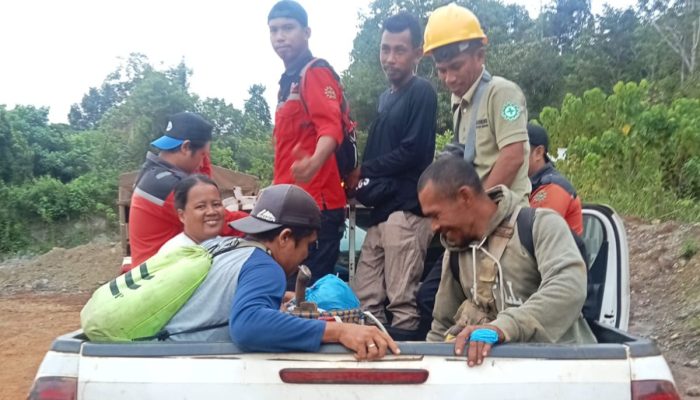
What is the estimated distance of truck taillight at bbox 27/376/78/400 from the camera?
2105 mm

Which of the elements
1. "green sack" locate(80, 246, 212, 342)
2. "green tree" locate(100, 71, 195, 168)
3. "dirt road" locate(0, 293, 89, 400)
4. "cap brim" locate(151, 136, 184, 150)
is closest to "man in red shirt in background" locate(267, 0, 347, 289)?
"cap brim" locate(151, 136, 184, 150)

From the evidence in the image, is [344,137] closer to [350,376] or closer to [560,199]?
[560,199]

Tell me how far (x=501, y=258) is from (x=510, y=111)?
93 cm

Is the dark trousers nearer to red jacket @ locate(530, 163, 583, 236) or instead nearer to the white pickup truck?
red jacket @ locate(530, 163, 583, 236)

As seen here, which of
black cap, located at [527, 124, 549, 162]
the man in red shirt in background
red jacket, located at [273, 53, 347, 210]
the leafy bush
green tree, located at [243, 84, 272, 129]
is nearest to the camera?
red jacket, located at [273, 53, 347, 210]

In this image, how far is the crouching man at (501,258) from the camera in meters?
2.48

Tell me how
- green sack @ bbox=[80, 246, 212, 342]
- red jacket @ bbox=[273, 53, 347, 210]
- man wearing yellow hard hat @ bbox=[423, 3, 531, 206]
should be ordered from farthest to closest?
red jacket @ bbox=[273, 53, 347, 210], man wearing yellow hard hat @ bbox=[423, 3, 531, 206], green sack @ bbox=[80, 246, 212, 342]

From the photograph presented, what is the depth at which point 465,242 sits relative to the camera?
281cm

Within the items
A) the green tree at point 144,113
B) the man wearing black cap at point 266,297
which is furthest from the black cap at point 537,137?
the green tree at point 144,113

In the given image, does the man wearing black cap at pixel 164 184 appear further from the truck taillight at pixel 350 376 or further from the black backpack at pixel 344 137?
the truck taillight at pixel 350 376

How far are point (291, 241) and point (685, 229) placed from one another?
7.73 meters

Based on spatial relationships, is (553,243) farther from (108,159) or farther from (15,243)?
(108,159)

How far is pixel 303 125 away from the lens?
3986 mm

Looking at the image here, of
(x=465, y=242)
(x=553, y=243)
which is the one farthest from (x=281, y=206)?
(x=553, y=243)
